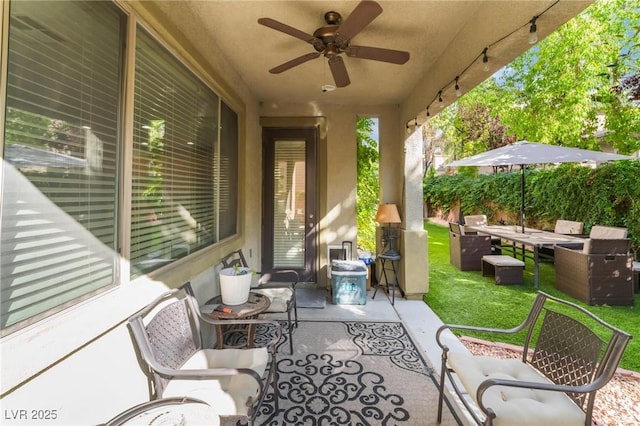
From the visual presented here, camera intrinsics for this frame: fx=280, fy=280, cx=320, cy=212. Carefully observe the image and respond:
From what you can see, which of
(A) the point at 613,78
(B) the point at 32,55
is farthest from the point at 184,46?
(A) the point at 613,78

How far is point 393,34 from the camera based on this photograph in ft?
8.41

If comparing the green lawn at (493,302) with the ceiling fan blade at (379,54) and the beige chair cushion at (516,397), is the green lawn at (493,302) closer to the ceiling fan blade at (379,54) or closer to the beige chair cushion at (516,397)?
the beige chair cushion at (516,397)

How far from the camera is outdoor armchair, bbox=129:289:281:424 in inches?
53.0

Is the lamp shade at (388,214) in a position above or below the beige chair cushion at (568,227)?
above

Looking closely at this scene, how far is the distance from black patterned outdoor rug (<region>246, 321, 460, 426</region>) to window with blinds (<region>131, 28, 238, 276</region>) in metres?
1.32

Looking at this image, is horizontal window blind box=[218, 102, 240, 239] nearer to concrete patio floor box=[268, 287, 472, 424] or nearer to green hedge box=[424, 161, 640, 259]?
concrete patio floor box=[268, 287, 472, 424]

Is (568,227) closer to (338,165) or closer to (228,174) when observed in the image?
(338,165)

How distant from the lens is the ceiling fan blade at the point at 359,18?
1.67 meters

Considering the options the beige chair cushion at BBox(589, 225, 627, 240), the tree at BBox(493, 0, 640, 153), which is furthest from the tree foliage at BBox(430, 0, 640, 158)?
the beige chair cushion at BBox(589, 225, 627, 240)

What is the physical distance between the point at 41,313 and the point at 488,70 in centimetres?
327

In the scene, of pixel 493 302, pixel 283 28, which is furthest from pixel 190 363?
pixel 493 302

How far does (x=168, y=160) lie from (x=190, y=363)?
139 cm

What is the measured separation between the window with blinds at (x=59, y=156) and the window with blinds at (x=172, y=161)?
0.20 meters

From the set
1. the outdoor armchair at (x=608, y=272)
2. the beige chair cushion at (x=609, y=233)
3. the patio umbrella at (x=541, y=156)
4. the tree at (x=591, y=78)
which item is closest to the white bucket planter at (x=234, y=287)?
the outdoor armchair at (x=608, y=272)
